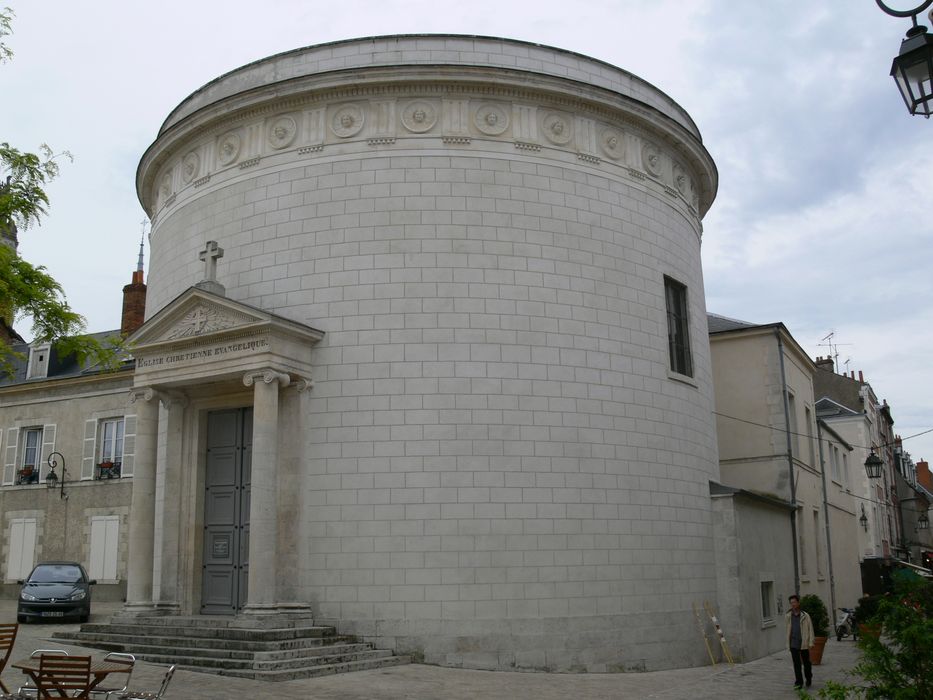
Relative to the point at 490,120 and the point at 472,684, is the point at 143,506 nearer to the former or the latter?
the point at 472,684

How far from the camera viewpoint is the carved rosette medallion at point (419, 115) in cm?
1608

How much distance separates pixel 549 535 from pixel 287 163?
8011 millimetres

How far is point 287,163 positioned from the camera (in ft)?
53.6

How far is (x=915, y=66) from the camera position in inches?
263

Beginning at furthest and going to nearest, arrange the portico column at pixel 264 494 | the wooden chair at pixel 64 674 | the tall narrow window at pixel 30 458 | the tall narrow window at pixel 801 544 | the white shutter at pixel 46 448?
the tall narrow window at pixel 30 458 → the white shutter at pixel 46 448 → the tall narrow window at pixel 801 544 → the portico column at pixel 264 494 → the wooden chair at pixel 64 674

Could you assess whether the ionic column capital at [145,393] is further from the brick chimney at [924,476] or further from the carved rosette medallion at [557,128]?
the brick chimney at [924,476]

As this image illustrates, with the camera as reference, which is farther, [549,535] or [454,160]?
[454,160]

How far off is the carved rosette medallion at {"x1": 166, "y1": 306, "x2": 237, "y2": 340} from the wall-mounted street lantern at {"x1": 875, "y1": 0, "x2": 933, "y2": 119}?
35.8 feet

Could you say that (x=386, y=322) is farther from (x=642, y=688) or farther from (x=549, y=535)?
(x=642, y=688)

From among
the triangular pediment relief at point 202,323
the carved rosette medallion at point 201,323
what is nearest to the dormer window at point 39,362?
the triangular pediment relief at point 202,323

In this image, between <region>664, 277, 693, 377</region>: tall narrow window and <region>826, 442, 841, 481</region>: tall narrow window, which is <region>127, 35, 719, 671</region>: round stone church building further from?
<region>826, 442, 841, 481</region>: tall narrow window

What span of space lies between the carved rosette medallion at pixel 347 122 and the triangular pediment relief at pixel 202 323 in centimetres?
369

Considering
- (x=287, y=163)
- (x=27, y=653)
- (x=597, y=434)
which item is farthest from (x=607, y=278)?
(x=27, y=653)

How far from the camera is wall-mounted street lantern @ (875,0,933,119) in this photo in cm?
664
